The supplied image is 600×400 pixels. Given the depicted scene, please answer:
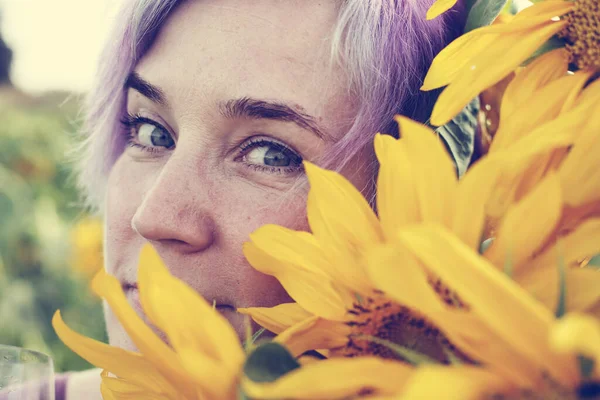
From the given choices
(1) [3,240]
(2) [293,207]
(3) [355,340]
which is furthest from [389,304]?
(1) [3,240]

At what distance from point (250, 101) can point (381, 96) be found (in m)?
0.17

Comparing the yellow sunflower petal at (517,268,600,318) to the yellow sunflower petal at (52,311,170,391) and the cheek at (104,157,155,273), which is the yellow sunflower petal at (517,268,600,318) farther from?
the cheek at (104,157,155,273)

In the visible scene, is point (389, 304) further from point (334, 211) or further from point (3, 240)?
point (3, 240)

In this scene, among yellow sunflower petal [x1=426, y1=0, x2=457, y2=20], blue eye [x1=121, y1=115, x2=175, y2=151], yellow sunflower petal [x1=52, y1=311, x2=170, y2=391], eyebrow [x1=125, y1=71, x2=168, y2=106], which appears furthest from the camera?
blue eye [x1=121, y1=115, x2=175, y2=151]

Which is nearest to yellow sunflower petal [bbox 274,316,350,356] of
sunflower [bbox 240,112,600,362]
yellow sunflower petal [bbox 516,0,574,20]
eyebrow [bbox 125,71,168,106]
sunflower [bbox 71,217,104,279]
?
sunflower [bbox 240,112,600,362]

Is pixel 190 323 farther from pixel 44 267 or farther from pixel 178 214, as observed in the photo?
pixel 44 267

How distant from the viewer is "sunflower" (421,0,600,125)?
22.4 inches

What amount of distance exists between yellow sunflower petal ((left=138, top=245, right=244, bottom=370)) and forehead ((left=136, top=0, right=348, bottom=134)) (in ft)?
1.38

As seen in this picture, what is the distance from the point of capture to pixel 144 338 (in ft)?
1.47

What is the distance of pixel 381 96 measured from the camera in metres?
0.83

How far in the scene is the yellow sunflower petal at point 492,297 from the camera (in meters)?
0.33

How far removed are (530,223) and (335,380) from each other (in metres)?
0.18

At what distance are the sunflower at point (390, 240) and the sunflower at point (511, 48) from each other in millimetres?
97

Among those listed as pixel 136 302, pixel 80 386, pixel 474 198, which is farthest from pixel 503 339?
pixel 80 386
